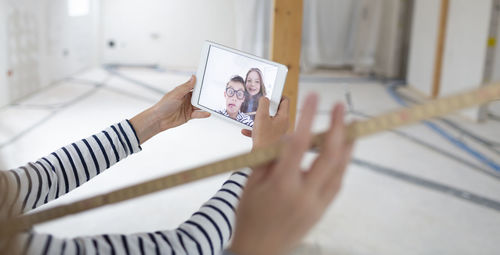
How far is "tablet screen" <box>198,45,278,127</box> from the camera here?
140 cm

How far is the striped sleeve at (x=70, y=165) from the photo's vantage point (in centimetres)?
95

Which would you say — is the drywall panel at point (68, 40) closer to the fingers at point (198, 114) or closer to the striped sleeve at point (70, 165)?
the fingers at point (198, 114)

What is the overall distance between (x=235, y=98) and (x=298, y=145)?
101 cm

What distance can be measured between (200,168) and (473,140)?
3957mm

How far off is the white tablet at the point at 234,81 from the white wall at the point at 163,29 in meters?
6.19

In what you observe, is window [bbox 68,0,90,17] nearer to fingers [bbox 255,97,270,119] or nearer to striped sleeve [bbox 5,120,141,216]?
striped sleeve [bbox 5,120,141,216]

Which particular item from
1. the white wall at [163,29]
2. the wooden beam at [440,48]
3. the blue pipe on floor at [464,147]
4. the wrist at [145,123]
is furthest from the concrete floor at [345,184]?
the white wall at [163,29]

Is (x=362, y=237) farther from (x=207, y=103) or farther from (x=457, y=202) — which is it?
(x=207, y=103)

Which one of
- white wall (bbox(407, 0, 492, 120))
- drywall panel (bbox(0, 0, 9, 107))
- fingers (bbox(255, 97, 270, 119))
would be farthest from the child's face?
drywall panel (bbox(0, 0, 9, 107))

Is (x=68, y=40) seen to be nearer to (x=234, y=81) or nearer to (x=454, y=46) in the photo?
(x=454, y=46)

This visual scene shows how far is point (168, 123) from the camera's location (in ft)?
4.01

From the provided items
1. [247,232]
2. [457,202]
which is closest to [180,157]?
[457,202]

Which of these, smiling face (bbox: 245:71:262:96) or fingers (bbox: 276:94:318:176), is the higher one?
fingers (bbox: 276:94:318:176)

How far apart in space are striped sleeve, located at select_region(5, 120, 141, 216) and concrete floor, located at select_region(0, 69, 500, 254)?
0.20 metres
